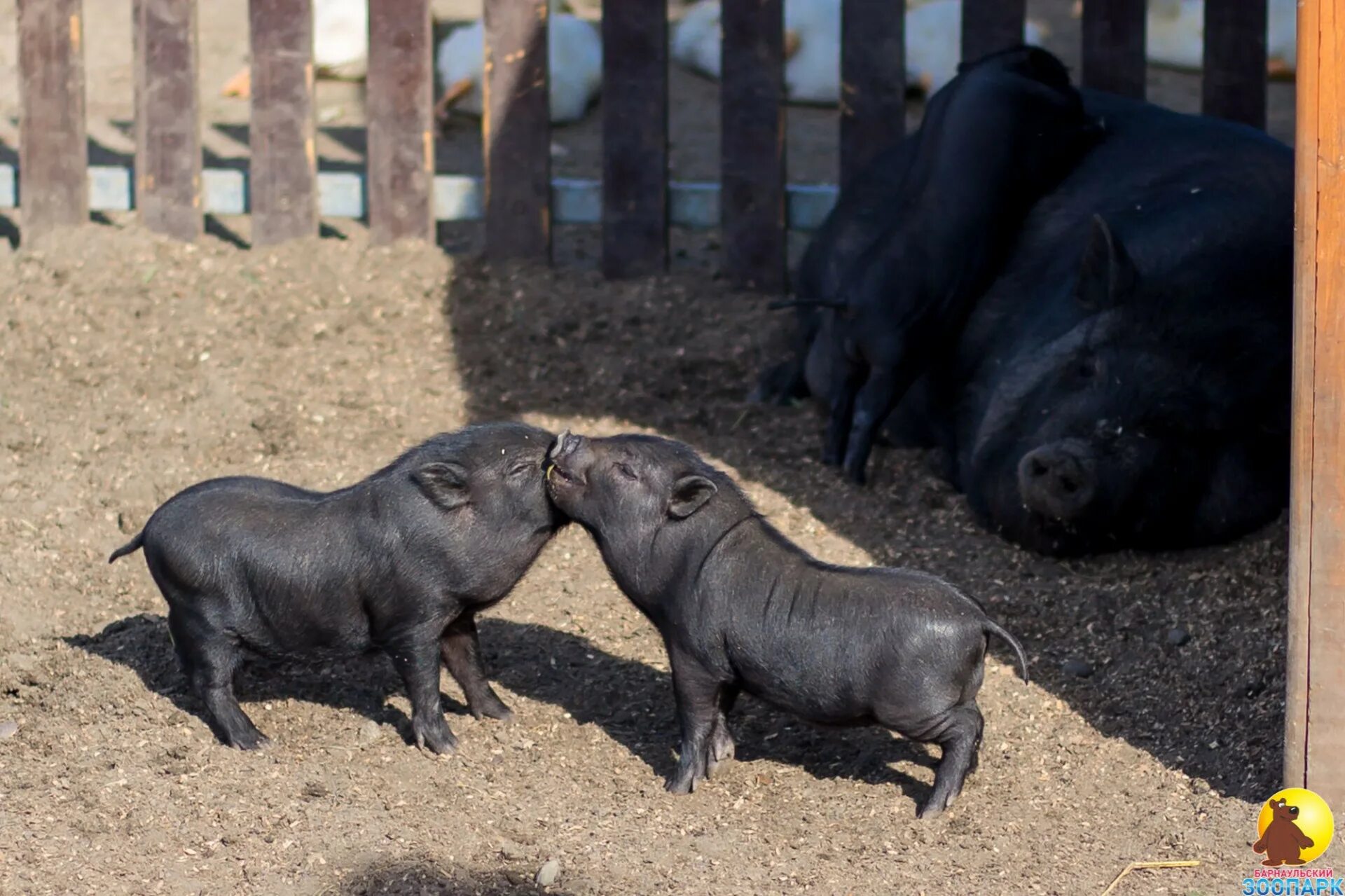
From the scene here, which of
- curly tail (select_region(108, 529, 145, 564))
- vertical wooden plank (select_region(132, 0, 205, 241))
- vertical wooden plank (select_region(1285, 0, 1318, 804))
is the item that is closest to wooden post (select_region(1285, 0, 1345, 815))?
vertical wooden plank (select_region(1285, 0, 1318, 804))

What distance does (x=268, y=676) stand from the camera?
4609mm

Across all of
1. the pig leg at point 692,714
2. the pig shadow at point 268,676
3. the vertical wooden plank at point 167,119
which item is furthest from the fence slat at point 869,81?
the pig leg at point 692,714

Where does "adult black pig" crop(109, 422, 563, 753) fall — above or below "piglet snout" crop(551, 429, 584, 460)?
below

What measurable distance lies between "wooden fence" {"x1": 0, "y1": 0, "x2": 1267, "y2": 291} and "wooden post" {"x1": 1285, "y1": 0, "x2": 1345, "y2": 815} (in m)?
3.70

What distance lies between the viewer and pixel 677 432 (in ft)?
20.4

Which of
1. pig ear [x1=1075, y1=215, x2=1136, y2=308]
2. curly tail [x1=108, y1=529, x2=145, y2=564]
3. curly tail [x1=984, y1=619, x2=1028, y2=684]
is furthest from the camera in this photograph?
pig ear [x1=1075, y1=215, x2=1136, y2=308]

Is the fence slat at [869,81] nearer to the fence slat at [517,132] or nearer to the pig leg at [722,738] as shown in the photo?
the fence slat at [517,132]

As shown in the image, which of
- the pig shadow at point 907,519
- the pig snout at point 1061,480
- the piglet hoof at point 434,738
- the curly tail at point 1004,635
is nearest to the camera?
the curly tail at point 1004,635

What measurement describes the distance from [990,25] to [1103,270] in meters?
1.98

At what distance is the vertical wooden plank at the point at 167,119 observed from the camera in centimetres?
728

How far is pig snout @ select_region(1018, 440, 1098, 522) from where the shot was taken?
16.9 feet

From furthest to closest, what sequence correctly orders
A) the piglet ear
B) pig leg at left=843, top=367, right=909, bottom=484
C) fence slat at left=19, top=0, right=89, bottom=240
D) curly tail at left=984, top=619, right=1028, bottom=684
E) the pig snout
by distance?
fence slat at left=19, top=0, right=89, bottom=240 → pig leg at left=843, top=367, right=909, bottom=484 → the pig snout → the piglet ear → curly tail at left=984, top=619, right=1028, bottom=684

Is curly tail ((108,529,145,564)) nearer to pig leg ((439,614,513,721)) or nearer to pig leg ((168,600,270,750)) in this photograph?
pig leg ((168,600,270,750))

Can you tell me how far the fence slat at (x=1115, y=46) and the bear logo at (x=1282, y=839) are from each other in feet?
13.3
